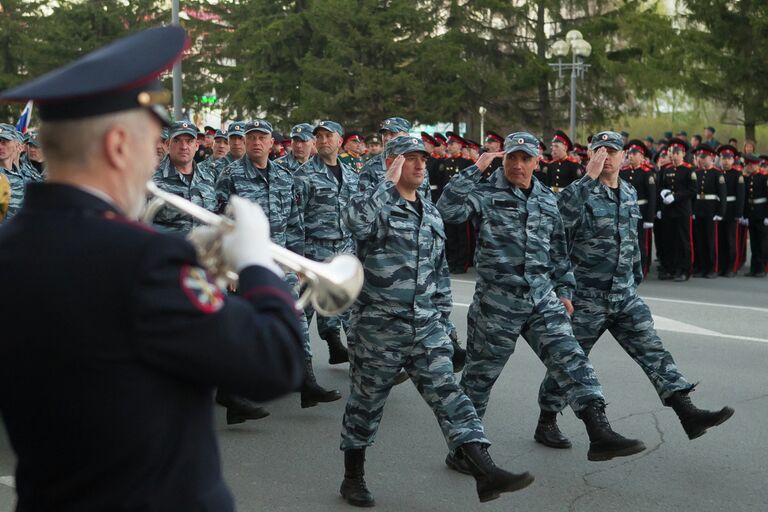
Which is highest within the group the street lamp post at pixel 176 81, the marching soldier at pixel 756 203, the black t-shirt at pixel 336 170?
the street lamp post at pixel 176 81

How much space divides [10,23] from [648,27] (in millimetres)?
23935

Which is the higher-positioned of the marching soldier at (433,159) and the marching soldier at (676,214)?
the marching soldier at (433,159)

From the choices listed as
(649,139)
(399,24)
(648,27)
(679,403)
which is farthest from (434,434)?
(399,24)

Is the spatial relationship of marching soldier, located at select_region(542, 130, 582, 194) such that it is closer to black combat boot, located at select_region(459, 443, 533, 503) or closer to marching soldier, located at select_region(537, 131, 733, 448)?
marching soldier, located at select_region(537, 131, 733, 448)

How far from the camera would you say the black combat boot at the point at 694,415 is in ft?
21.0

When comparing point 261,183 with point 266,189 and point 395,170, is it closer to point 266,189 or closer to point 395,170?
point 266,189

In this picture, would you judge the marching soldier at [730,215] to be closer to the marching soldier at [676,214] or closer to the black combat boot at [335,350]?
the marching soldier at [676,214]

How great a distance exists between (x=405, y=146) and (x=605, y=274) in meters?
1.77

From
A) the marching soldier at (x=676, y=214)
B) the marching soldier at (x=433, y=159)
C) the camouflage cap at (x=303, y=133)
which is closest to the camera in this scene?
the camouflage cap at (x=303, y=133)

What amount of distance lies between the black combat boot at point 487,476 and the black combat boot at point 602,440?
0.83 m

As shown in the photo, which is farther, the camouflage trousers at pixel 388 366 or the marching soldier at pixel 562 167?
the marching soldier at pixel 562 167

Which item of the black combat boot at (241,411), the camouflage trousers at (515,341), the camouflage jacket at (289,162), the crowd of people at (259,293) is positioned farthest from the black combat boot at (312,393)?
the camouflage jacket at (289,162)

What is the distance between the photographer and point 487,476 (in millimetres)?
5453

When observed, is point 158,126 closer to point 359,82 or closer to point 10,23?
point 359,82
